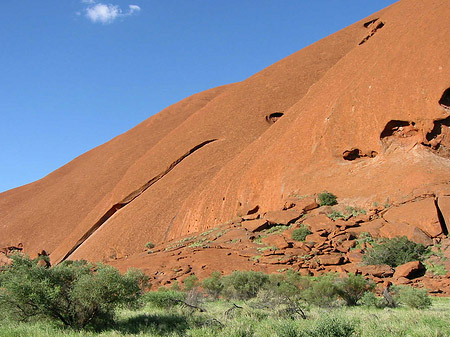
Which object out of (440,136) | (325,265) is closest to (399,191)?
(440,136)

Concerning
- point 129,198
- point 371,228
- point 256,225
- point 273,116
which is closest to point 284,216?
point 256,225

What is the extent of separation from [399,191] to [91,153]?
164 ft

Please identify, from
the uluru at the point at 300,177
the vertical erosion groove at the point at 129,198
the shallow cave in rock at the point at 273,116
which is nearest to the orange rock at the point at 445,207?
the uluru at the point at 300,177

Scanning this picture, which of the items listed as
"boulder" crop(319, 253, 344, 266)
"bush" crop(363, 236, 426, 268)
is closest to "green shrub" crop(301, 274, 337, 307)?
"bush" crop(363, 236, 426, 268)

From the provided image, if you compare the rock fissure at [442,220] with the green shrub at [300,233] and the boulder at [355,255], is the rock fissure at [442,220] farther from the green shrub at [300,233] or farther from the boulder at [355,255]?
the green shrub at [300,233]

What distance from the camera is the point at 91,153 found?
207 feet

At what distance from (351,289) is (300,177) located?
1156 cm

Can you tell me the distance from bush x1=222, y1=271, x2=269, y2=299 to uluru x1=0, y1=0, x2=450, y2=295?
224cm

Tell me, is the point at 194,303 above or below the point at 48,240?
below

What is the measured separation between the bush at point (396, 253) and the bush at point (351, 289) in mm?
2727

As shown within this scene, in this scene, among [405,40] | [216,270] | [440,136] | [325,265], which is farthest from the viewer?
[405,40]

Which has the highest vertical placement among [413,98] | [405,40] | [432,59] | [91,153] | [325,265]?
[91,153]

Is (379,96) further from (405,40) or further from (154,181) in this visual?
(154,181)

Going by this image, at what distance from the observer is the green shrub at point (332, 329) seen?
816 cm
